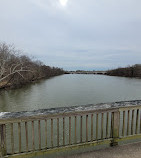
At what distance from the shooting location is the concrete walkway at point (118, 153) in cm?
182

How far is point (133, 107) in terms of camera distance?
76.8 inches

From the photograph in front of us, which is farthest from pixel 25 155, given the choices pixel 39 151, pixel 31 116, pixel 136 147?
pixel 136 147

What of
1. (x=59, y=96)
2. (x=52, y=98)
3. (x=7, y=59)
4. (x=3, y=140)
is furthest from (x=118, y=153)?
(x=7, y=59)

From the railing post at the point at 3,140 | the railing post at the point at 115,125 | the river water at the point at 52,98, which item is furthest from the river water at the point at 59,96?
the railing post at the point at 115,125

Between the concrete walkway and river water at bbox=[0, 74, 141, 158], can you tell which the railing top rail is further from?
river water at bbox=[0, 74, 141, 158]

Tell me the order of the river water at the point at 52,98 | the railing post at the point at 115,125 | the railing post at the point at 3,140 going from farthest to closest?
the river water at the point at 52,98 → the railing post at the point at 115,125 → the railing post at the point at 3,140

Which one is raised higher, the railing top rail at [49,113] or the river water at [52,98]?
the railing top rail at [49,113]

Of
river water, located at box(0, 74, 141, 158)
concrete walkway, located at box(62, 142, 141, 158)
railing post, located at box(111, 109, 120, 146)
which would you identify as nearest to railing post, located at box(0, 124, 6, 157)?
concrete walkway, located at box(62, 142, 141, 158)

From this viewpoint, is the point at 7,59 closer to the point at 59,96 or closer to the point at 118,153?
the point at 59,96

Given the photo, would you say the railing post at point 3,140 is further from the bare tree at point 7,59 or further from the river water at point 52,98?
the bare tree at point 7,59

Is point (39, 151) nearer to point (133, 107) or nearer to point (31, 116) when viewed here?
point (31, 116)

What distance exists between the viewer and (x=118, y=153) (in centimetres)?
188

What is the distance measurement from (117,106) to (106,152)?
0.74m

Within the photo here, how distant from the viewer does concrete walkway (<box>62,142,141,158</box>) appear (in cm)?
182
